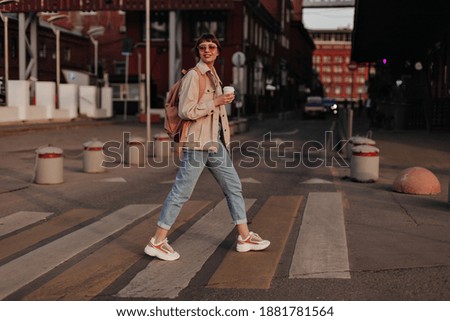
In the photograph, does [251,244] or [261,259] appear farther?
[251,244]

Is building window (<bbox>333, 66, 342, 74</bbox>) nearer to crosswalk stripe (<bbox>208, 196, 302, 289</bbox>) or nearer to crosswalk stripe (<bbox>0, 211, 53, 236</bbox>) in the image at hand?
crosswalk stripe (<bbox>208, 196, 302, 289</bbox>)

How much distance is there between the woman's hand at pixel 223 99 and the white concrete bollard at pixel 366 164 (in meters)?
6.74

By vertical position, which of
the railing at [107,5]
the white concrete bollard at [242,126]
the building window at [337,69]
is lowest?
the white concrete bollard at [242,126]

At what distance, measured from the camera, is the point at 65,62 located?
61.8m

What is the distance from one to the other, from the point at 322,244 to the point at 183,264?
1.54 metres

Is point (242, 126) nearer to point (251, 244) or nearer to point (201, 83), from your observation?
point (251, 244)

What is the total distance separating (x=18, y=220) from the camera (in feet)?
27.5

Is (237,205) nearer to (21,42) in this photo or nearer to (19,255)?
(19,255)

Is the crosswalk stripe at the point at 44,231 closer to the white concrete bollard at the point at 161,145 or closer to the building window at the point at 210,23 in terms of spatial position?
the white concrete bollard at the point at 161,145

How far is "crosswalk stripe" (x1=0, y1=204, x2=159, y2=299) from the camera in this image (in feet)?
17.9

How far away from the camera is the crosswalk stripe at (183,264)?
5.05m

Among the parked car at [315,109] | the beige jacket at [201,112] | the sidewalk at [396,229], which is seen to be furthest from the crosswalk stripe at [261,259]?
the parked car at [315,109]

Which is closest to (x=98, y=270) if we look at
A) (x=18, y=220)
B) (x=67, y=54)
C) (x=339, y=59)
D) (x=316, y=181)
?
(x=18, y=220)

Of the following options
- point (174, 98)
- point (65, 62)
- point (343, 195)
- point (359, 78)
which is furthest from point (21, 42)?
point (359, 78)
